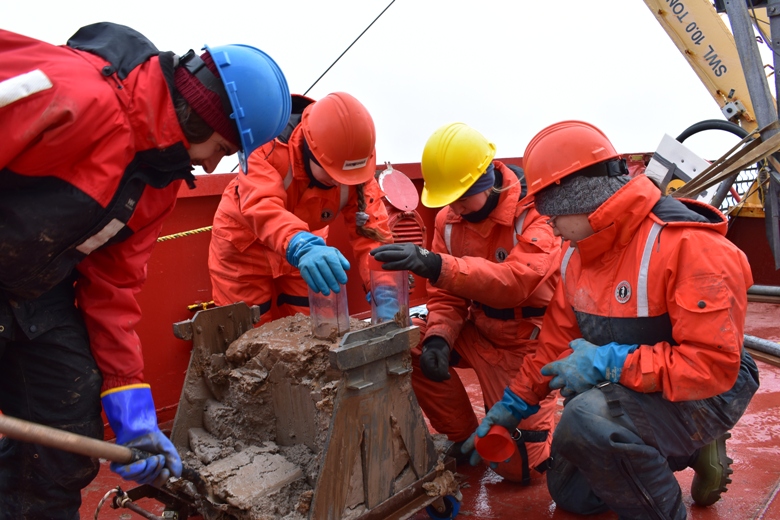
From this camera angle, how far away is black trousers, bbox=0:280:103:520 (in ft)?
5.77

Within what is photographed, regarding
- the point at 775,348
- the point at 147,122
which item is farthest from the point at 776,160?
the point at 147,122

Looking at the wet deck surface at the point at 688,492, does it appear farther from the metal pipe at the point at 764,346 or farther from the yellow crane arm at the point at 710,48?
the yellow crane arm at the point at 710,48

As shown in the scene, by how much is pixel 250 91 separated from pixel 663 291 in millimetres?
1424

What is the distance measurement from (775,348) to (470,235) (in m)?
2.32

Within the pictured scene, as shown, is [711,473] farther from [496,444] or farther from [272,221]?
[272,221]

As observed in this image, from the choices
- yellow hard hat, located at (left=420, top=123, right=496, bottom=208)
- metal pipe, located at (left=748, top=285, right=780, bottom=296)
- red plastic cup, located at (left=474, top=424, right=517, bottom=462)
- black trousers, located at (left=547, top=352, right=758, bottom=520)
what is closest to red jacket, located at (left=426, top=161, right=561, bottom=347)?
yellow hard hat, located at (left=420, top=123, right=496, bottom=208)

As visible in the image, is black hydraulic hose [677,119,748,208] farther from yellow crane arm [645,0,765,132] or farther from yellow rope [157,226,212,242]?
yellow rope [157,226,212,242]

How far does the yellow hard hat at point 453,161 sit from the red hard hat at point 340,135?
314mm

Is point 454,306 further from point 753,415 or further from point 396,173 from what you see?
point 753,415

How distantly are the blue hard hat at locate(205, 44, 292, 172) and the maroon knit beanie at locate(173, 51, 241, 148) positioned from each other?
28mm

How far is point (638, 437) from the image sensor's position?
195 centimetres

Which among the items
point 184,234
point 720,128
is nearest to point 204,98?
point 184,234

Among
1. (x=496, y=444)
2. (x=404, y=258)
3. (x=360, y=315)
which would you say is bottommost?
(x=360, y=315)

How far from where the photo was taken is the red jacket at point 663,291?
1825 mm
